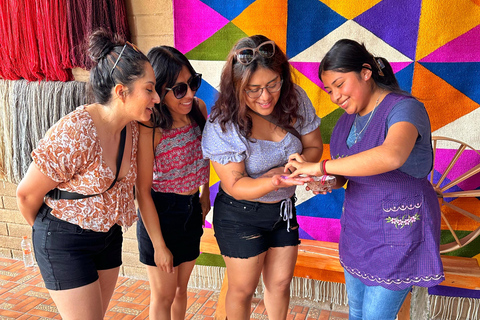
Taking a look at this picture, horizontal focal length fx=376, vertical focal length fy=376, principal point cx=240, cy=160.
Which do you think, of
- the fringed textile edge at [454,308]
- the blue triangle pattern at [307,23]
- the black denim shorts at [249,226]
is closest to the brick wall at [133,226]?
the blue triangle pattern at [307,23]

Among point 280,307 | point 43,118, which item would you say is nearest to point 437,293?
point 280,307

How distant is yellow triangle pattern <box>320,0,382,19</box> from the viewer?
8.41ft

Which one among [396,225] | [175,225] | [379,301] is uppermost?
[396,225]

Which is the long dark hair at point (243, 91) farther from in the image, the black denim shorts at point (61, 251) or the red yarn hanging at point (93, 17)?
the red yarn hanging at point (93, 17)

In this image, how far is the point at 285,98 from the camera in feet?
6.18

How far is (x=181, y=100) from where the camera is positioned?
6.11ft

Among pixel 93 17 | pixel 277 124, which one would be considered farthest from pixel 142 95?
pixel 93 17

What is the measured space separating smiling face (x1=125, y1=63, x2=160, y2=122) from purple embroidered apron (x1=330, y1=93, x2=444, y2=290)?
0.94 meters

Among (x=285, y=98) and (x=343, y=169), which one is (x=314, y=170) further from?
(x=285, y=98)

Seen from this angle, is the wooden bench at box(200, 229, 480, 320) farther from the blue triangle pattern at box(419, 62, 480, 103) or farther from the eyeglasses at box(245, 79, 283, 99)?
the eyeglasses at box(245, 79, 283, 99)

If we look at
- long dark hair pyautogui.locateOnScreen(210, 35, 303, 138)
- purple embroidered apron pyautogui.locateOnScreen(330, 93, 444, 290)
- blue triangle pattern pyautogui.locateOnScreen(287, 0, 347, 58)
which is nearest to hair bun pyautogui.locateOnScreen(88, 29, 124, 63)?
long dark hair pyautogui.locateOnScreen(210, 35, 303, 138)

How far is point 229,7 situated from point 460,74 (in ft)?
5.52

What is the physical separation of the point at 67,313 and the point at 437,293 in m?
2.55

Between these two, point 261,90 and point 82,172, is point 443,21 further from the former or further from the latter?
point 82,172
